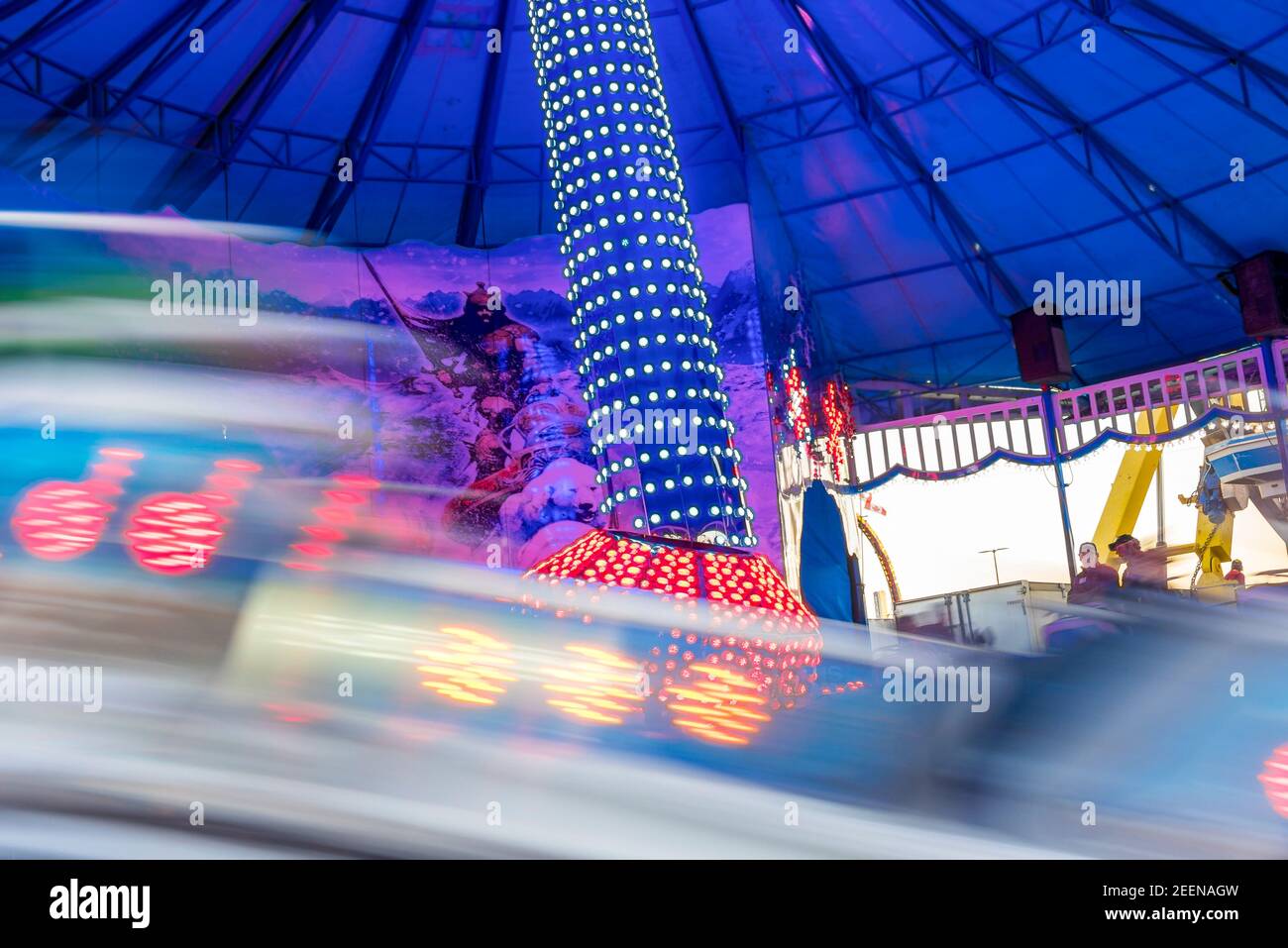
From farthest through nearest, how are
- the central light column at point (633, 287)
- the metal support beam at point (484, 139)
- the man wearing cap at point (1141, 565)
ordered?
the man wearing cap at point (1141, 565), the metal support beam at point (484, 139), the central light column at point (633, 287)

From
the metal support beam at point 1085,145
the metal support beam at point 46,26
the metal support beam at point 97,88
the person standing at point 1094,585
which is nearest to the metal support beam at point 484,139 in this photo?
the metal support beam at point 97,88

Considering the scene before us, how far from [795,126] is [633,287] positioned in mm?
7990

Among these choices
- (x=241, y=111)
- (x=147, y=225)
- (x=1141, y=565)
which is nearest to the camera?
(x=147, y=225)

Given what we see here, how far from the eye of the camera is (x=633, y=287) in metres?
5.44

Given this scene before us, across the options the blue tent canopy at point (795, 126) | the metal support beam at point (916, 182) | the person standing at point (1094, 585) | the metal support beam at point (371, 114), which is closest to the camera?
the blue tent canopy at point (795, 126)

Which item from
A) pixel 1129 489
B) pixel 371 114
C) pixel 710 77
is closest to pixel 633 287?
pixel 710 77

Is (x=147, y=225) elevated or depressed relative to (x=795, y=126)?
depressed

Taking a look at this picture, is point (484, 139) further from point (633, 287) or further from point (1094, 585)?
point (1094, 585)

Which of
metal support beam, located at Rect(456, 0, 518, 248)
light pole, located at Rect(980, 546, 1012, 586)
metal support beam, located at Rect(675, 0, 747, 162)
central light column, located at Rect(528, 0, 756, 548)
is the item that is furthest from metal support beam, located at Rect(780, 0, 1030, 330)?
central light column, located at Rect(528, 0, 756, 548)

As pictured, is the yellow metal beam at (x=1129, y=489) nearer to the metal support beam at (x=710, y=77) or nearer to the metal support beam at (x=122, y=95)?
the metal support beam at (x=710, y=77)

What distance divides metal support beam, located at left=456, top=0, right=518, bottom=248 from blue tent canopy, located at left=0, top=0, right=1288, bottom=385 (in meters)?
0.03

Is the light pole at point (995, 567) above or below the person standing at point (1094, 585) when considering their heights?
above

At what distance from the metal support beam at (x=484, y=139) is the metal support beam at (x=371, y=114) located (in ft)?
2.81

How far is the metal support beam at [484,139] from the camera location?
36.5 feet
